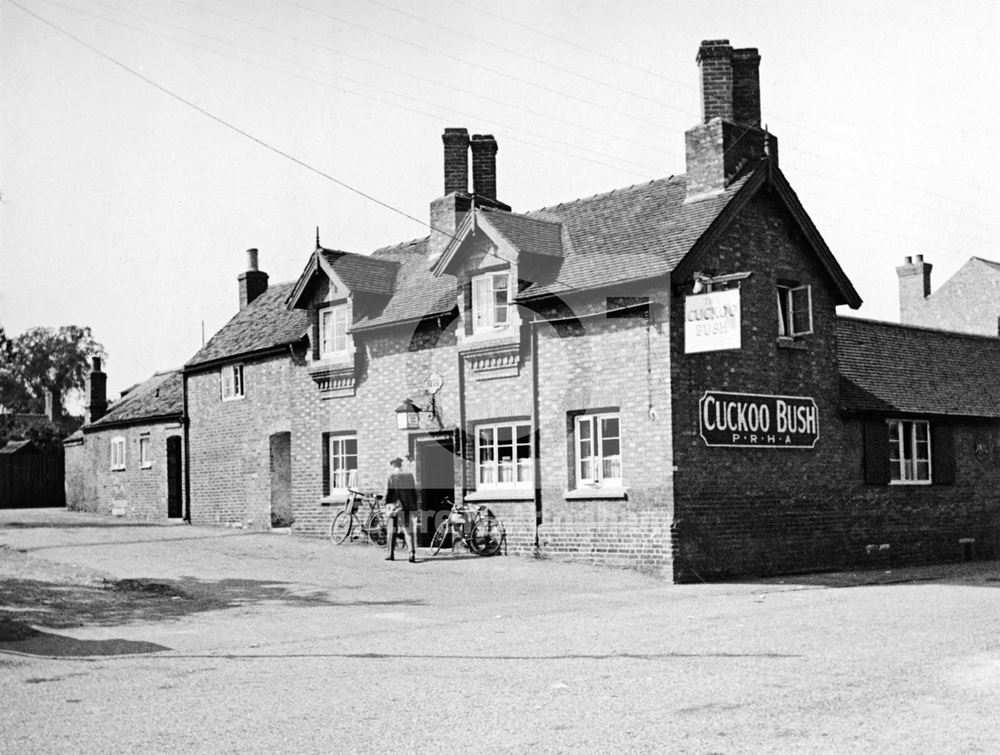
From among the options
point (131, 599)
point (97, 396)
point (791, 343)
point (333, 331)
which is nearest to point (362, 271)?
point (333, 331)

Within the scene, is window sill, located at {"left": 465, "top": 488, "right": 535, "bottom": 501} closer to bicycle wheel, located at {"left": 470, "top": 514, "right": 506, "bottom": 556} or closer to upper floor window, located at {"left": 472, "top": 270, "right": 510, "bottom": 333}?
bicycle wheel, located at {"left": 470, "top": 514, "right": 506, "bottom": 556}

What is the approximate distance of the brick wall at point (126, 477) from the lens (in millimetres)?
34031

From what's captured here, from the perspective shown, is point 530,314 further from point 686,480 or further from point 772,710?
point 772,710

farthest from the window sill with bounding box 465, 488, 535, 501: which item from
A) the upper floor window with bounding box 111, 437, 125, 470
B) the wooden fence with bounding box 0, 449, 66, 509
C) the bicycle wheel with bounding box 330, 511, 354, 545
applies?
the wooden fence with bounding box 0, 449, 66, 509

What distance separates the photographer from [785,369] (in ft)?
71.2

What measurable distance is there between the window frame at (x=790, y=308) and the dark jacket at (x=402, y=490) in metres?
7.55

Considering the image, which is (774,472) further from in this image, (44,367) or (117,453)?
(44,367)

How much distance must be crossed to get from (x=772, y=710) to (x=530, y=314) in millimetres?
14242

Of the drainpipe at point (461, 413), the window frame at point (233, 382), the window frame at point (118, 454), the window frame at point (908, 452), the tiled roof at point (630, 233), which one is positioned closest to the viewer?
the tiled roof at point (630, 233)

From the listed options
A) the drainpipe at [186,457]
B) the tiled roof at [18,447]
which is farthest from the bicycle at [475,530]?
the tiled roof at [18,447]

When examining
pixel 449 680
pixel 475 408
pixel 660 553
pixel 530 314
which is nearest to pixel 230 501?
pixel 475 408

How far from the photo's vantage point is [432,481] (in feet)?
77.9

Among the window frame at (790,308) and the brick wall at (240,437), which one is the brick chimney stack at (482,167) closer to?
the brick wall at (240,437)

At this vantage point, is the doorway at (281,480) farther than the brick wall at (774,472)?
Yes
